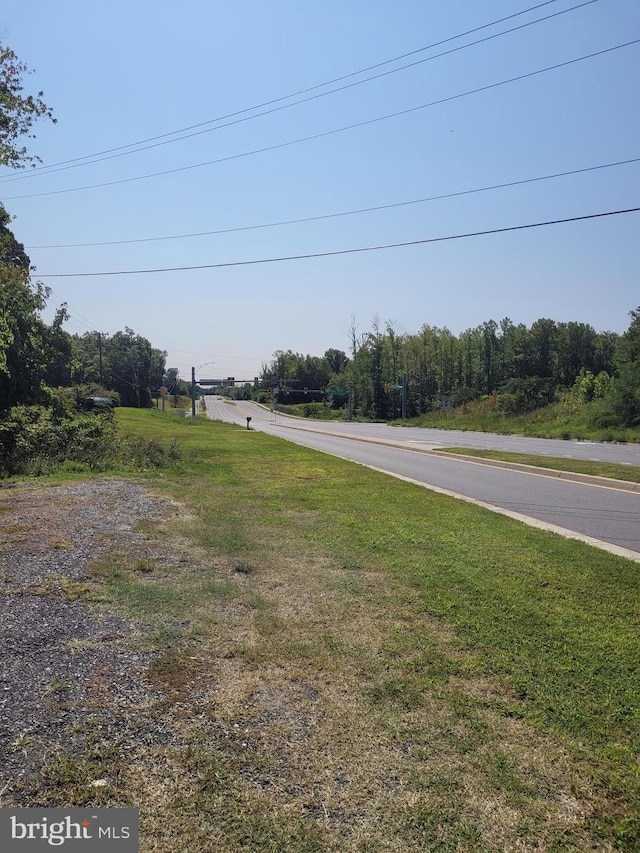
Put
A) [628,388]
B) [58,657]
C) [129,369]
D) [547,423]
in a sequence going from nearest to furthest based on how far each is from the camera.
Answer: [58,657] < [628,388] < [547,423] < [129,369]

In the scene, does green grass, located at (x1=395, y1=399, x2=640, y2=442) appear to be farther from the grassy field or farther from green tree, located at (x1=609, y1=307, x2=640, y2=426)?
the grassy field

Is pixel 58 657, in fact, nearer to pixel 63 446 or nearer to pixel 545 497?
pixel 545 497

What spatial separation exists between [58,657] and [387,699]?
2.18 m

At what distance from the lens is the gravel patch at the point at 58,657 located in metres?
3.04

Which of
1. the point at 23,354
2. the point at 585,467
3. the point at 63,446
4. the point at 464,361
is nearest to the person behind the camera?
the point at 63,446

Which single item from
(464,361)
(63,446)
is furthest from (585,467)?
(464,361)

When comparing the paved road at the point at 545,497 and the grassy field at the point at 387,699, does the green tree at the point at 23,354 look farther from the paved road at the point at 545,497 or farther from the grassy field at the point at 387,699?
the grassy field at the point at 387,699

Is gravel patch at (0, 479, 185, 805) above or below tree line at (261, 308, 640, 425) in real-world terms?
below

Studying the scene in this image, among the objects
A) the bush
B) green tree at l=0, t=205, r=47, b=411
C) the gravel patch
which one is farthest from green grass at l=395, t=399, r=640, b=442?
the gravel patch

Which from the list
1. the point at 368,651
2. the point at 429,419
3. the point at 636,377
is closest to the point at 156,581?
the point at 368,651

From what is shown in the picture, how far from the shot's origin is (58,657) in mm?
3977

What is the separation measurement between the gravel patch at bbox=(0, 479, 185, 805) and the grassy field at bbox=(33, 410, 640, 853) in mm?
186

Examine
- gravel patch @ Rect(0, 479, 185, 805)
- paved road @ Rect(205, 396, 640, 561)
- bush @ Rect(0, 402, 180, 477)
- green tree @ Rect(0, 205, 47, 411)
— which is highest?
green tree @ Rect(0, 205, 47, 411)

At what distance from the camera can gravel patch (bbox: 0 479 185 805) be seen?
3.04 metres
